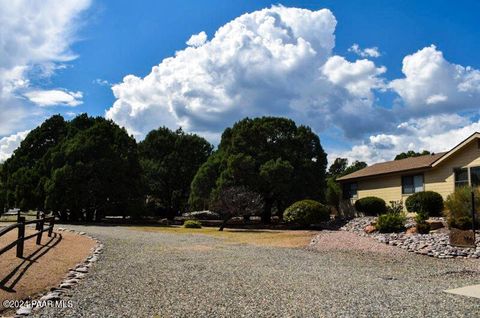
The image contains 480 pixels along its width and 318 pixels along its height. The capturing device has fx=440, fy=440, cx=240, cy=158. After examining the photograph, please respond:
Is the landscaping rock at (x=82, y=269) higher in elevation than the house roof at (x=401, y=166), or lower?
lower

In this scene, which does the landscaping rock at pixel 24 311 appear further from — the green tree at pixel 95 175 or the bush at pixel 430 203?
the green tree at pixel 95 175

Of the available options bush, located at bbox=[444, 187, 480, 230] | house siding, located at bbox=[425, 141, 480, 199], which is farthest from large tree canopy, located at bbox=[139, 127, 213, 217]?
bush, located at bbox=[444, 187, 480, 230]

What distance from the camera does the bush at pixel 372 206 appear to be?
1176 inches

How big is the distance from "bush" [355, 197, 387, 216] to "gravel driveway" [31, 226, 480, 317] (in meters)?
15.9

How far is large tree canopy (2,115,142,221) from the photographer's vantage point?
118ft

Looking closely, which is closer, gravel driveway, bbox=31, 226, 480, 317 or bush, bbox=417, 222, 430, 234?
gravel driveway, bbox=31, 226, 480, 317

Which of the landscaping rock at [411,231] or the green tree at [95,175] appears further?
the green tree at [95,175]

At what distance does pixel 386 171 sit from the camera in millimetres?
30484

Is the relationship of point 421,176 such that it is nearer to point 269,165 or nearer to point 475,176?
point 475,176

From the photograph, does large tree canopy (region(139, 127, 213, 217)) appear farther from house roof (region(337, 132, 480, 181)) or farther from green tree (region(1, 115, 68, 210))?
house roof (region(337, 132, 480, 181))

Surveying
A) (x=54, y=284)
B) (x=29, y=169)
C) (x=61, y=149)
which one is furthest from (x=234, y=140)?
(x=54, y=284)

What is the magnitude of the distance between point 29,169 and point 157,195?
14.9 metres

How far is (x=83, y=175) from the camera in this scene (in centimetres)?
3644

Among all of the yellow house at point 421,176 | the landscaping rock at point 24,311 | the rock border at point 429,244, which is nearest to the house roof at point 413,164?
the yellow house at point 421,176
